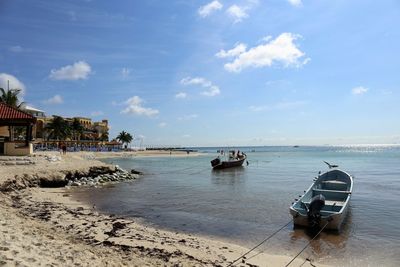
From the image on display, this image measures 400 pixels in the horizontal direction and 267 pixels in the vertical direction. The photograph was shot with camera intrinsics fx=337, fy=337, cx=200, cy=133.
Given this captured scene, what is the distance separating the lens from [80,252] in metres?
7.18

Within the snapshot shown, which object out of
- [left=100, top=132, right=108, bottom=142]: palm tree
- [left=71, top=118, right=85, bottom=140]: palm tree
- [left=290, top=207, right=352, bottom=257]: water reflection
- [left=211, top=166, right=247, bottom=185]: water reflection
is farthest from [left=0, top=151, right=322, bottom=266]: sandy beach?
[left=100, top=132, right=108, bottom=142]: palm tree

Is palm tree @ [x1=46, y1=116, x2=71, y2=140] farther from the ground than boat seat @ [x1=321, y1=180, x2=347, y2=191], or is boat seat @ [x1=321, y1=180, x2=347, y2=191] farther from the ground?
palm tree @ [x1=46, y1=116, x2=71, y2=140]

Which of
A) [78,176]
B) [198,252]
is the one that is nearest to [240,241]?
[198,252]

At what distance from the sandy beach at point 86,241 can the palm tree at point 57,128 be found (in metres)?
63.5

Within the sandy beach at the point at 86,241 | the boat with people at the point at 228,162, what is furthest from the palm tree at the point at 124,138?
the sandy beach at the point at 86,241

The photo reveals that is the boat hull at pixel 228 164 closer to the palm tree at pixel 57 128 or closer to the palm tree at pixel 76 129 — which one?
the palm tree at pixel 57 128

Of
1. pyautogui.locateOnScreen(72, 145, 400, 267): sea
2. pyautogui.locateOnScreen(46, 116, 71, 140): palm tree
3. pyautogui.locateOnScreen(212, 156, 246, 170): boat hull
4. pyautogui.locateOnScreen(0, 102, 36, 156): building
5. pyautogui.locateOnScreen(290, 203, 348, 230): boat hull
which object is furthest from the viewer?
pyautogui.locateOnScreen(46, 116, 71, 140): palm tree

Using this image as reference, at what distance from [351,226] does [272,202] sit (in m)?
5.43

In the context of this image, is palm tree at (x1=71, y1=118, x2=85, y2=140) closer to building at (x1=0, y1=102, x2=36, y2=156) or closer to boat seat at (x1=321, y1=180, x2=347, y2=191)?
building at (x1=0, y1=102, x2=36, y2=156)

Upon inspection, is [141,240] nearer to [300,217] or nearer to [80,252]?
[80,252]

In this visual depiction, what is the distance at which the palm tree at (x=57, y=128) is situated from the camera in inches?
3024

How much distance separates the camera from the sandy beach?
21.7 ft

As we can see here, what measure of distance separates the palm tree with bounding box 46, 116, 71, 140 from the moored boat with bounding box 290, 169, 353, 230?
7015 cm

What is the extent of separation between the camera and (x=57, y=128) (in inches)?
3027
